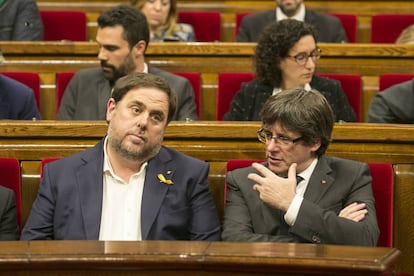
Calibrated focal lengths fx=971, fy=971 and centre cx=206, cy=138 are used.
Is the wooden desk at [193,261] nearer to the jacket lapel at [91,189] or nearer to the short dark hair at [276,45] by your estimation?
the jacket lapel at [91,189]

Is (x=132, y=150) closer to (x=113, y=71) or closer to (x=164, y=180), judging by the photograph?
(x=164, y=180)

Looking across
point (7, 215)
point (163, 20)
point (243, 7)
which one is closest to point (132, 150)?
point (7, 215)

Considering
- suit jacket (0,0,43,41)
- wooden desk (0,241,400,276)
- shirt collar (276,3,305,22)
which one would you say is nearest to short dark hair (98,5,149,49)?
suit jacket (0,0,43,41)

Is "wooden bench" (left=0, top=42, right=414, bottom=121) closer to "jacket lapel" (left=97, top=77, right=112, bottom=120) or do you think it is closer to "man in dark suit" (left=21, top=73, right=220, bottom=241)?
"jacket lapel" (left=97, top=77, right=112, bottom=120)

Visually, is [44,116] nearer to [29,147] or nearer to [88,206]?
[29,147]

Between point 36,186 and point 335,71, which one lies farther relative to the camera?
point 335,71

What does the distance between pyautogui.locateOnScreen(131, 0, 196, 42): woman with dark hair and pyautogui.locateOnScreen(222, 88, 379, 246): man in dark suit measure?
807 millimetres

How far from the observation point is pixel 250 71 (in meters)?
1.76

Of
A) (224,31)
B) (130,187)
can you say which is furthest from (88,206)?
(224,31)

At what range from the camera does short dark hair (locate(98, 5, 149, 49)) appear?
164cm

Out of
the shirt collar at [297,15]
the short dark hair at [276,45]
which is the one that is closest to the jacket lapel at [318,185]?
the short dark hair at [276,45]

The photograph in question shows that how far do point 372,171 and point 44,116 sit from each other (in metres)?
0.69

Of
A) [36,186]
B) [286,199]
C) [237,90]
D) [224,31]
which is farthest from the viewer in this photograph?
[224,31]

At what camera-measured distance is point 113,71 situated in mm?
1618
